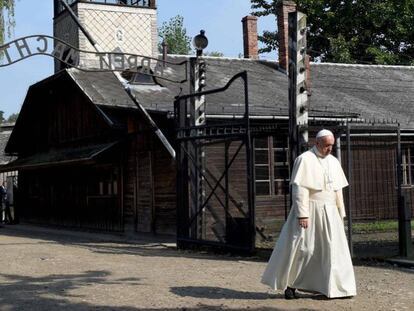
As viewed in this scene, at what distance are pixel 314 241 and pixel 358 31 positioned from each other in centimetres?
2982

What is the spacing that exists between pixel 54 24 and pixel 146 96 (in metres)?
7.01

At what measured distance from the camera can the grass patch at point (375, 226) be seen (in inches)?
640

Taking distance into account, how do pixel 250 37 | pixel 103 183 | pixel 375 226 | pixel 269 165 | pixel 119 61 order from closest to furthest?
1. pixel 119 61
2. pixel 375 226
3. pixel 269 165
4. pixel 103 183
5. pixel 250 37

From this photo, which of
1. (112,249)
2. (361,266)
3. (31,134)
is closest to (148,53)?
(31,134)

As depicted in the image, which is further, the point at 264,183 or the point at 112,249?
the point at 264,183

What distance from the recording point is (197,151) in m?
13.5

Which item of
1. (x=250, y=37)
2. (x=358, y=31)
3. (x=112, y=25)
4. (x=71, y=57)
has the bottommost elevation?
(x=71, y=57)

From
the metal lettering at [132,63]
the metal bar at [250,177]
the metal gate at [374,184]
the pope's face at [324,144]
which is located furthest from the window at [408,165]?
the pope's face at [324,144]

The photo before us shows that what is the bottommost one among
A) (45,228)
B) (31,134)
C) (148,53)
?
(45,228)

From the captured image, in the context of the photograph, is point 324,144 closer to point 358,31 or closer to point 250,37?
point 250,37

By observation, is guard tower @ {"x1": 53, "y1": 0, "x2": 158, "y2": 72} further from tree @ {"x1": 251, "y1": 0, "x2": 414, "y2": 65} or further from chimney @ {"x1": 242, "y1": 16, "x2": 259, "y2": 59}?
tree @ {"x1": 251, "y1": 0, "x2": 414, "y2": 65}

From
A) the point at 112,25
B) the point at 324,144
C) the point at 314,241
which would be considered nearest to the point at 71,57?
the point at 112,25

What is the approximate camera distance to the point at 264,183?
18266mm

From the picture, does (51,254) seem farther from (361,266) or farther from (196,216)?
(361,266)
